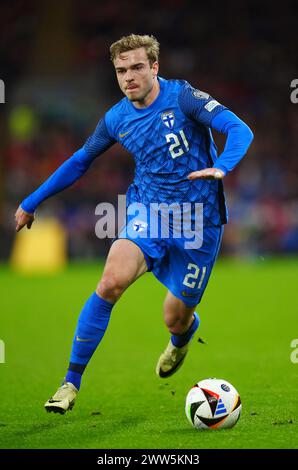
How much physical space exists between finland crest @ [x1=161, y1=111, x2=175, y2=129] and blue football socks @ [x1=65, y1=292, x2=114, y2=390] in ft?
3.99

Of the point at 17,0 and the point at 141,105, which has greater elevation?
the point at 17,0

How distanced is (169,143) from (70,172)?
2.54 ft

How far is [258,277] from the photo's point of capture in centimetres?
1636

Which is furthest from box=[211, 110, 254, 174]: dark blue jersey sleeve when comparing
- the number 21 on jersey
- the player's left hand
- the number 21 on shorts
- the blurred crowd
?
the blurred crowd

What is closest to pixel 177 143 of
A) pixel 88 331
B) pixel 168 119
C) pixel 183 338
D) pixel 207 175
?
pixel 168 119

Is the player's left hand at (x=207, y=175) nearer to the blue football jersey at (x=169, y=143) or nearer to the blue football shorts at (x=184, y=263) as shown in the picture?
the blue football jersey at (x=169, y=143)

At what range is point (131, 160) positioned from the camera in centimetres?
2291

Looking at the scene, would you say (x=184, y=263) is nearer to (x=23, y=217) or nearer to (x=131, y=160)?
(x=23, y=217)

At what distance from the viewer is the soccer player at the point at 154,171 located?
5.45 metres

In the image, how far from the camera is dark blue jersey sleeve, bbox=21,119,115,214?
19.7 feet

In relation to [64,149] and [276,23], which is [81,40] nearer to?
[64,149]

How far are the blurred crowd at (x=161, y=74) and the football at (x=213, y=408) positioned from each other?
51.2 ft

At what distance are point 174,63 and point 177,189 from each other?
19292mm

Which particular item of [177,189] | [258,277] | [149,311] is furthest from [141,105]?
[258,277]
